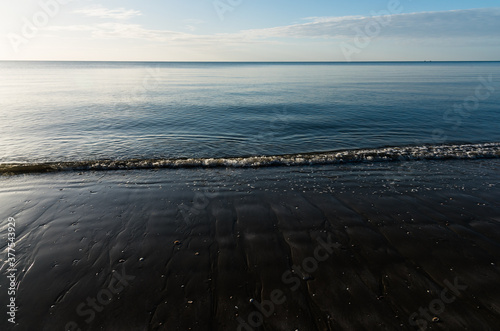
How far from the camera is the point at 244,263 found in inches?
323

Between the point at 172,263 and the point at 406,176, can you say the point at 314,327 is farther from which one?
the point at 406,176

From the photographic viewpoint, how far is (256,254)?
28.4 ft

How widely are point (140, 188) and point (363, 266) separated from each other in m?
11.5

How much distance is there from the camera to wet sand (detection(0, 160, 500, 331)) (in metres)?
6.47

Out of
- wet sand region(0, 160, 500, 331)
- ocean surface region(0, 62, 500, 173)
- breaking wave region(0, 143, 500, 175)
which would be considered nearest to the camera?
wet sand region(0, 160, 500, 331)

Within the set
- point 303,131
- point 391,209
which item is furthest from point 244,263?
point 303,131

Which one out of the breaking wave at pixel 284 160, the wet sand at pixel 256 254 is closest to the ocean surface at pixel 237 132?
the breaking wave at pixel 284 160

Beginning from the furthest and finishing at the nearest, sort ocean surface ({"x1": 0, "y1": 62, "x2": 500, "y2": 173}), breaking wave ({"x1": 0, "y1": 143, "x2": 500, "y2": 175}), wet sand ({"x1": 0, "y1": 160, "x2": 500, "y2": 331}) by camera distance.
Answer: ocean surface ({"x1": 0, "y1": 62, "x2": 500, "y2": 173}) → breaking wave ({"x1": 0, "y1": 143, "x2": 500, "y2": 175}) → wet sand ({"x1": 0, "y1": 160, "x2": 500, "y2": 331})

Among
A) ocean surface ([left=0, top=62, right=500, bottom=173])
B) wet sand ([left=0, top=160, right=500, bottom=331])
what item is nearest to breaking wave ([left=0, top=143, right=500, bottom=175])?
ocean surface ([left=0, top=62, right=500, bottom=173])

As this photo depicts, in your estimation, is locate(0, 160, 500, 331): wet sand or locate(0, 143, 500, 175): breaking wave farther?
locate(0, 143, 500, 175): breaking wave

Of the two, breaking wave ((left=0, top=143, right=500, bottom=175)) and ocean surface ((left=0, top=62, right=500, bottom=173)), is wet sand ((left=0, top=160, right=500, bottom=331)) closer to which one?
breaking wave ((left=0, top=143, right=500, bottom=175))

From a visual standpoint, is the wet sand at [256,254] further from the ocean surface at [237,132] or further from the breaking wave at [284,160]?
the ocean surface at [237,132]

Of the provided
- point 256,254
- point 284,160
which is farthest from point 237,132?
point 256,254

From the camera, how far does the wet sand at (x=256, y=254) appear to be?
21.2ft
